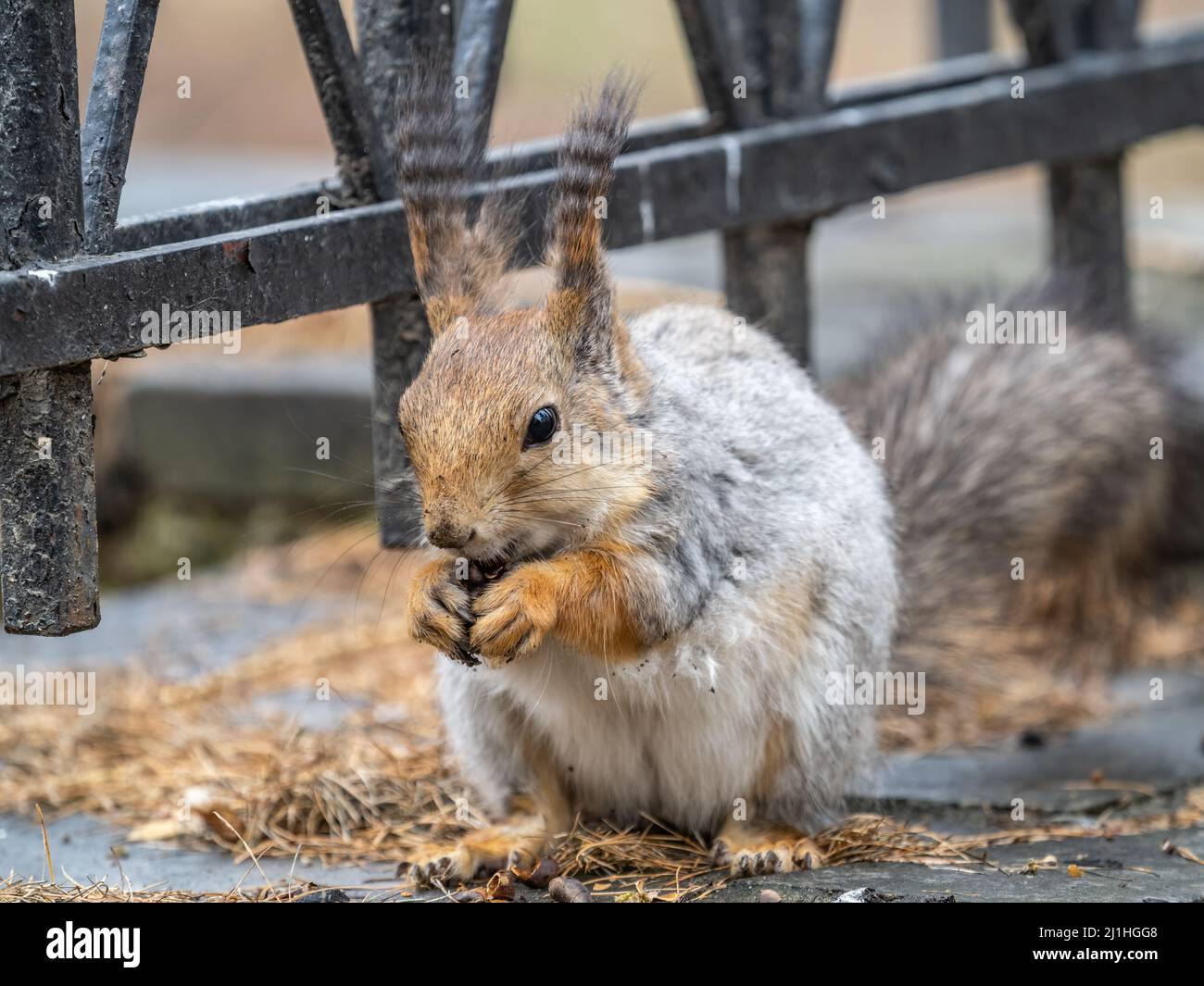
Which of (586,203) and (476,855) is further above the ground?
(586,203)

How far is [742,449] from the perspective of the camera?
10.1 ft

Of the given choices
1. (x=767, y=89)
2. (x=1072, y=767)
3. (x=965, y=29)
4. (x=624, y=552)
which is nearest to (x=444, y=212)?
(x=624, y=552)

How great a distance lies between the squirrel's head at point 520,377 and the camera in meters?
2.59

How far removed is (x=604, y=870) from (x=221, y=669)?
2244 mm

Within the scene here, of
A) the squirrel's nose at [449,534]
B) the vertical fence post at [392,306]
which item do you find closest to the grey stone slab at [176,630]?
the vertical fence post at [392,306]

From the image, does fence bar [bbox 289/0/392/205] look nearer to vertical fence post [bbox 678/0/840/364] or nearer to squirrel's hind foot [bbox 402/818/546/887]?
vertical fence post [bbox 678/0/840/364]

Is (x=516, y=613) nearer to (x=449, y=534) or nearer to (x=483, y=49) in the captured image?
(x=449, y=534)

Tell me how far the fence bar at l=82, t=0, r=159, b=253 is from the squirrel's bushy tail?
1.83 metres

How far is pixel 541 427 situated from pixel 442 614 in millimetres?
367

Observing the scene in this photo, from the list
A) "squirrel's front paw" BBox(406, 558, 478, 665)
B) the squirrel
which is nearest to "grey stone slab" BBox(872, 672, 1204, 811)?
the squirrel

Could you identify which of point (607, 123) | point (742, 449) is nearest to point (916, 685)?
point (742, 449)

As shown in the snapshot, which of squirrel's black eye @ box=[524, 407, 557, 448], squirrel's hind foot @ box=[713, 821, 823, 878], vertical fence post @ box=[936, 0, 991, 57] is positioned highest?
vertical fence post @ box=[936, 0, 991, 57]

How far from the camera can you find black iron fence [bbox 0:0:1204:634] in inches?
104

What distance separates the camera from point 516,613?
265cm
